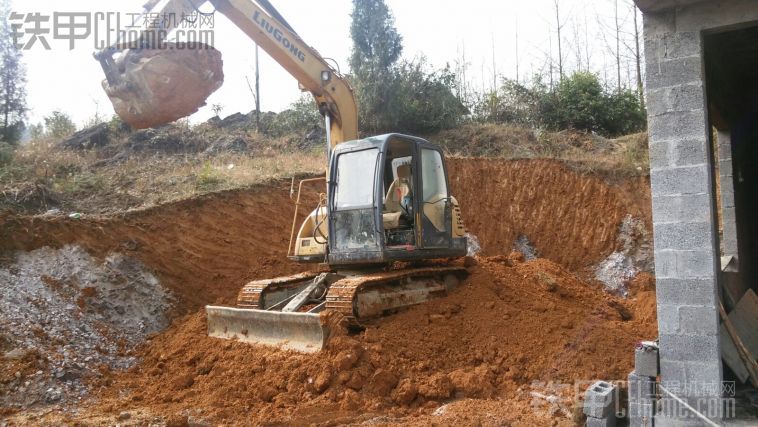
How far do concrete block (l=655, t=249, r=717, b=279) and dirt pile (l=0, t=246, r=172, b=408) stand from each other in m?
5.94

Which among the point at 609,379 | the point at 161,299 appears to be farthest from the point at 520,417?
the point at 161,299

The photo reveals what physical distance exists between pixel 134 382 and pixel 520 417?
14.6ft

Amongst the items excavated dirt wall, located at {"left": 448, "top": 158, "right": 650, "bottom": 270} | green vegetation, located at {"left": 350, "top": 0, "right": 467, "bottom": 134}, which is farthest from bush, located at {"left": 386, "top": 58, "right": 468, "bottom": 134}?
excavated dirt wall, located at {"left": 448, "top": 158, "right": 650, "bottom": 270}

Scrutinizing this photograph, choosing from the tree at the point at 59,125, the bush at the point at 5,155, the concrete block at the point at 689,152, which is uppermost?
the tree at the point at 59,125

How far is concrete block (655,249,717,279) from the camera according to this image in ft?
14.7

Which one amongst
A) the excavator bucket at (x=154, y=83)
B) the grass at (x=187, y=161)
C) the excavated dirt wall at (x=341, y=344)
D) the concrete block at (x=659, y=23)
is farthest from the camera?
the grass at (x=187, y=161)

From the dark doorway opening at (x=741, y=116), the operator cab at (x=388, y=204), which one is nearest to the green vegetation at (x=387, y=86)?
the operator cab at (x=388, y=204)

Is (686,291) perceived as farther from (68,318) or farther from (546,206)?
A: (546,206)

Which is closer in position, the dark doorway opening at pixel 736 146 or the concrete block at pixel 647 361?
the concrete block at pixel 647 361

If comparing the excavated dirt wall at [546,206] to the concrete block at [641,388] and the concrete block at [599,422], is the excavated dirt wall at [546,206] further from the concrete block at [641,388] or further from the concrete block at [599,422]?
the concrete block at [599,422]

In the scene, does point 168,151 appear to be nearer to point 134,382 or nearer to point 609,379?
point 134,382

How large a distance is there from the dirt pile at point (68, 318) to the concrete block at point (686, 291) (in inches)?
232

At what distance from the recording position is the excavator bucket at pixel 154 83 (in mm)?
6004

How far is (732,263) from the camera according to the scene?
7117 millimetres
